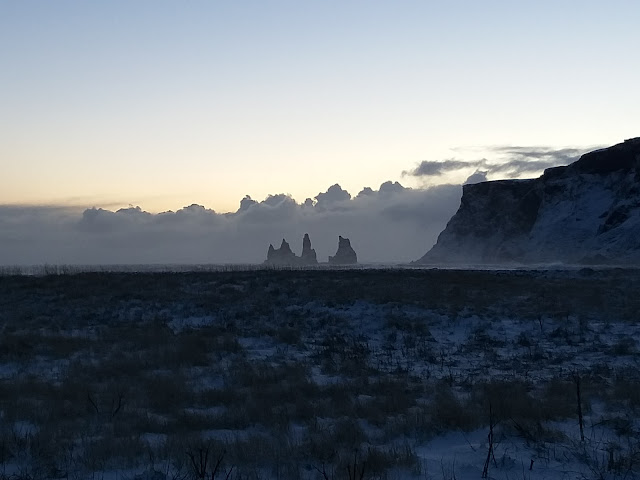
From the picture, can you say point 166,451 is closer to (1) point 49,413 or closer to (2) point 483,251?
(1) point 49,413

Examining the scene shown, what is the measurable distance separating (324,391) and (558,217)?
88.5 metres

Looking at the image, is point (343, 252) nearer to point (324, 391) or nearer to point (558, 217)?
point (558, 217)

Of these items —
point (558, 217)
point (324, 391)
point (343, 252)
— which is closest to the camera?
point (324, 391)

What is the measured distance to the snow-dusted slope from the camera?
73938 mm

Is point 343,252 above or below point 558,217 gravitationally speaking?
below

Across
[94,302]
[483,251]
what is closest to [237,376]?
[94,302]

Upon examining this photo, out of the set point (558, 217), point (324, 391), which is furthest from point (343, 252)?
point (324, 391)

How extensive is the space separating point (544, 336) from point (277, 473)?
39.2ft

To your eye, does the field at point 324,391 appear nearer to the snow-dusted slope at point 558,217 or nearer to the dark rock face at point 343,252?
the snow-dusted slope at point 558,217

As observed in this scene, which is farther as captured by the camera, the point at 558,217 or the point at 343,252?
the point at 343,252

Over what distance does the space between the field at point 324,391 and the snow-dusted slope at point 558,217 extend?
55166mm

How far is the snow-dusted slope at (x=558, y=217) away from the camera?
73.9 meters

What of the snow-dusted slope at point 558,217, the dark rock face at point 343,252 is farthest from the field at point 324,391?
the dark rock face at point 343,252

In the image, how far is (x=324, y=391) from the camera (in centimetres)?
966
